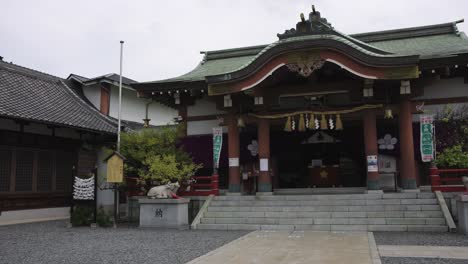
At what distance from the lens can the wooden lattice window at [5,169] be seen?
14.7m

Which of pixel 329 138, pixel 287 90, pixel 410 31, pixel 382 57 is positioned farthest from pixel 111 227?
pixel 410 31

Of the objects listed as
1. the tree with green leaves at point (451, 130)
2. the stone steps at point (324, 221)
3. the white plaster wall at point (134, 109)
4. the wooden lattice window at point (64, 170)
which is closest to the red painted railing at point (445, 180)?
the tree with green leaves at point (451, 130)

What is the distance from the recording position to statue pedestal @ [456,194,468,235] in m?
10.3

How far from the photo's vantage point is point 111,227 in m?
13.2

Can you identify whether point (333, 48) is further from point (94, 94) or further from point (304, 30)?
point (94, 94)

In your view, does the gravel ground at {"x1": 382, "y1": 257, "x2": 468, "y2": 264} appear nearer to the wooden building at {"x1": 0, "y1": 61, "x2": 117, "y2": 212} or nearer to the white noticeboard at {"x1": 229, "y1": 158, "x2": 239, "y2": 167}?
the white noticeboard at {"x1": 229, "y1": 158, "x2": 239, "y2": 167}

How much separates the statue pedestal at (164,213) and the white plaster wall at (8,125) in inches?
239

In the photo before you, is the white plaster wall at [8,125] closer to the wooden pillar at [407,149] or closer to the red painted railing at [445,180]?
the wooden pillar at [407,149]

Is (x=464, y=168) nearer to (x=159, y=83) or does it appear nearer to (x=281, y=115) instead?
(x=281, y=115)

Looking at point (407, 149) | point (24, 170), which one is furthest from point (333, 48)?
point (24, 170)

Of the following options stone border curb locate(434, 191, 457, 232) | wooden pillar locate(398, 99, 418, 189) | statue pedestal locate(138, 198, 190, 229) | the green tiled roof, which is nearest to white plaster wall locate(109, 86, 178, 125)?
statue pedestal locate(138, 198, 190, 229)

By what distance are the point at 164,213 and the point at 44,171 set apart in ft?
21.3

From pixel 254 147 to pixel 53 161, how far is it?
27.0ft

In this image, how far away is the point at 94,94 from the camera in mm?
22375
